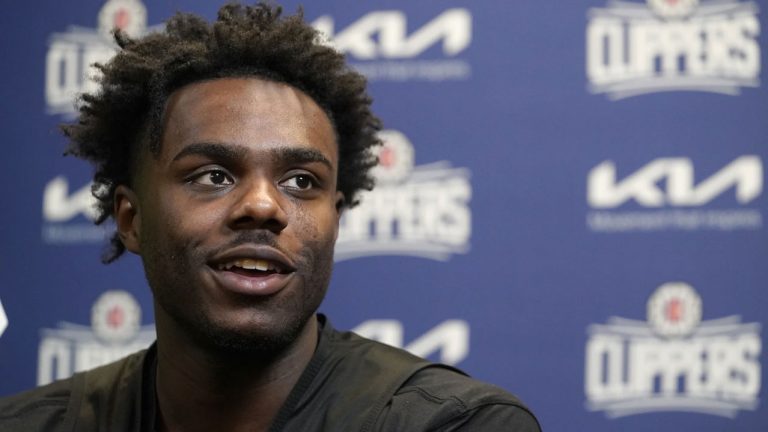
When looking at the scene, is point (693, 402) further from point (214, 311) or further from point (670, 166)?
point (214, 311)

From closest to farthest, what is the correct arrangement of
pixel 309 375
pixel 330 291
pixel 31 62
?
pixel 309 375, pixel 330 291, pixel 31 62

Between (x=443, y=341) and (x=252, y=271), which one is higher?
(x=252, y=271)

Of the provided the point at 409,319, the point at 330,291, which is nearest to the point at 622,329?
the point at 409,319

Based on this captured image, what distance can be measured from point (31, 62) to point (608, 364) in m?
1.62

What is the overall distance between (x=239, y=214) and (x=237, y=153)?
0.10 meters

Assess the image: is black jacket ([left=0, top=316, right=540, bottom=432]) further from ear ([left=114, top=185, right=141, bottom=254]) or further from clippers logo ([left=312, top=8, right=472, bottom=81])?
clippers logo ([left=312, top=8, right=472, bottom=81])

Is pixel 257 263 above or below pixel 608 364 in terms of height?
above

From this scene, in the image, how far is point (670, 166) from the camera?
89.0 inches

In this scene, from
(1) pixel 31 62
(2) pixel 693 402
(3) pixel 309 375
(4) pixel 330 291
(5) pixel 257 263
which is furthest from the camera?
(1) pixel 31 62

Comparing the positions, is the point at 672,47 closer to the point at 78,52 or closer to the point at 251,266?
the point at 251,266

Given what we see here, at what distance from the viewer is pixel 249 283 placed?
4.45ft

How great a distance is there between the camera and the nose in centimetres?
136

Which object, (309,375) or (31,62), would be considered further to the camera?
(31,62)

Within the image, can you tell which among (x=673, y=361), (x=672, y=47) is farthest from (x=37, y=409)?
(x=672, y=47)
